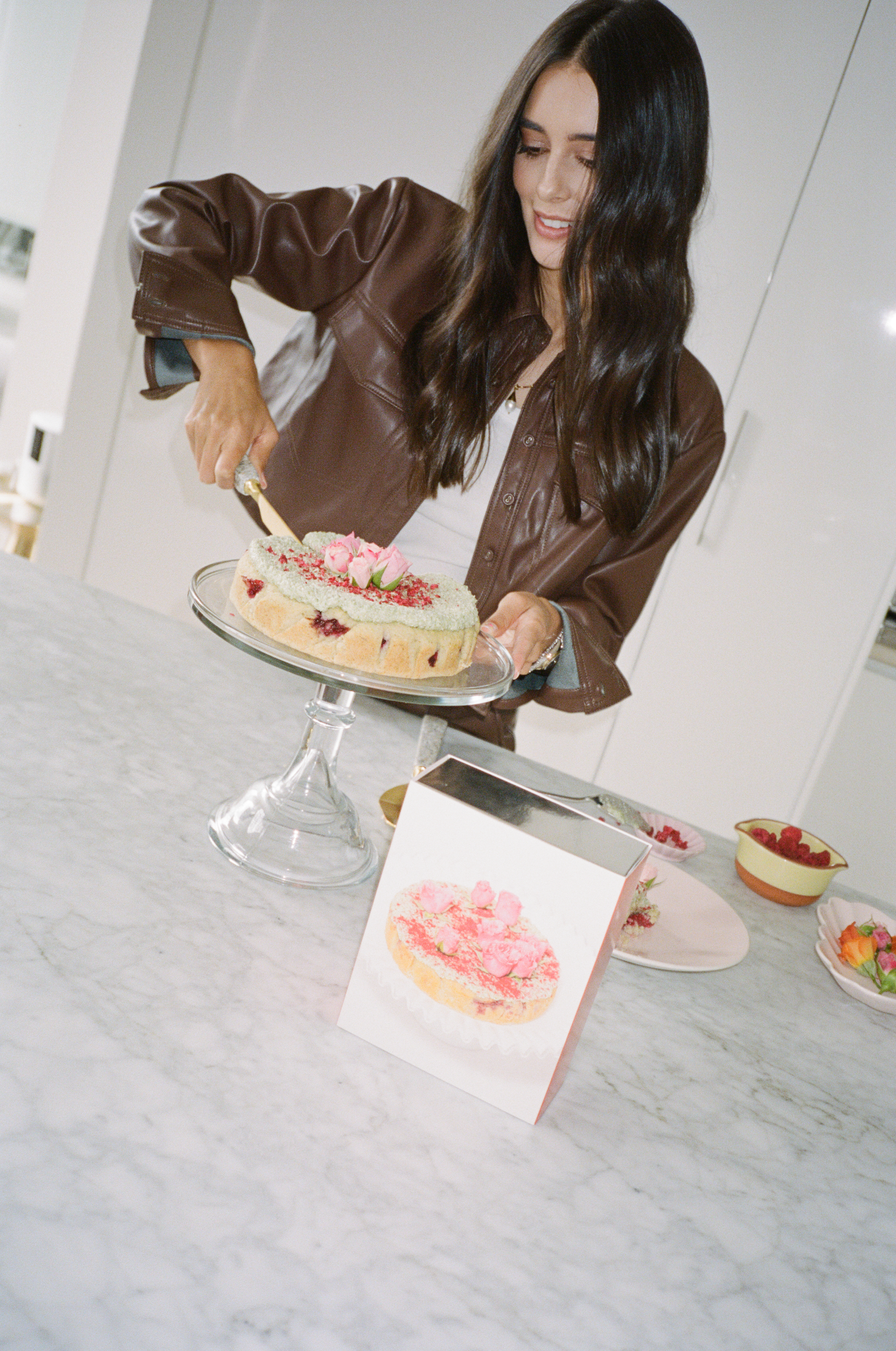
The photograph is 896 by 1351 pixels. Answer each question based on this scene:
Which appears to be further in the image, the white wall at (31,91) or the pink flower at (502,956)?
the white wall at (31,91)

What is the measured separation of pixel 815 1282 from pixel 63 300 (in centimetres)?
398

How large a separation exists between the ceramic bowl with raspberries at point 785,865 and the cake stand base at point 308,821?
0.45 meters

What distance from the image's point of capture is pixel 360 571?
0.89 metres

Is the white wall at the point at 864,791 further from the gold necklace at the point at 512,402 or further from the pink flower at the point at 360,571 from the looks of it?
the pink flower at the point at 360,571

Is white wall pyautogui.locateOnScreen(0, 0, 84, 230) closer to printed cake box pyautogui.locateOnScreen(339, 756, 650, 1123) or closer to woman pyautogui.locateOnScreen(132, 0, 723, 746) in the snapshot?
woman pyautogui.locateOnScreen(132, 0, 723, 746)

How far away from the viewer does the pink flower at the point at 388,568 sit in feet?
2.95

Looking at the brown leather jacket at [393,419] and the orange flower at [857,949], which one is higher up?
the brown leather jacket at [393,419]

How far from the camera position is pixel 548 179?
4.04 ft

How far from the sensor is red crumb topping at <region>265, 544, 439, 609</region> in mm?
882

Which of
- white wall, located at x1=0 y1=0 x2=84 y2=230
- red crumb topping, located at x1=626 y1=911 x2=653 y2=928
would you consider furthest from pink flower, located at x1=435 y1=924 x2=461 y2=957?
white wall, located at x1=0 y1=0 x2=84 y2=230

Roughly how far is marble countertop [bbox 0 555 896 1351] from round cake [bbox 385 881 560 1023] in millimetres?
71

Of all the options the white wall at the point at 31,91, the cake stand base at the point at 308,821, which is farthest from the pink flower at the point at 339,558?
the white wall at the point at 31,91

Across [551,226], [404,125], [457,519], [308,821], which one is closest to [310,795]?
[308,821]

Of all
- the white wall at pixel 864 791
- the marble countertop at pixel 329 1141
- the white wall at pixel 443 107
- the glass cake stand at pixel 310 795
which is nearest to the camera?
the marble countertop at pixel 329 1141
